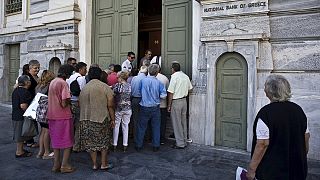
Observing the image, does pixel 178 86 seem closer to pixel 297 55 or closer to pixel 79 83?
Result: pixel 79 83

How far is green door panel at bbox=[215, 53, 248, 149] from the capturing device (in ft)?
22.5

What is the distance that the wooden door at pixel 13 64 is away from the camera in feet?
45.2

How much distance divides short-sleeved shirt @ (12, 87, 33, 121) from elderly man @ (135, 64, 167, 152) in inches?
96.7

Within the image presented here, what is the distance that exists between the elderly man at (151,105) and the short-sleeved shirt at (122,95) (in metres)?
0.43

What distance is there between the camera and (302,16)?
6.23 meters

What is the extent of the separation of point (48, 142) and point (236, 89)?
4.30 metres

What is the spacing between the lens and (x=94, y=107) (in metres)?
5.23

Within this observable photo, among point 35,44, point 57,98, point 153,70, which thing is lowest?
point 57,98

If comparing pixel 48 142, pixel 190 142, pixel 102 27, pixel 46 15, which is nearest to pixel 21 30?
pixel 46 15

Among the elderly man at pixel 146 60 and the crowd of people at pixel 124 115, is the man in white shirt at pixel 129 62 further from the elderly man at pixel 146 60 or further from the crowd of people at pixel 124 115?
the elderly man at pixel 146 60

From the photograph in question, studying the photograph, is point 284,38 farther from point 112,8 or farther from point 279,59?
point 112,8

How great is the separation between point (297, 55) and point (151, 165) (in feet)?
12.5

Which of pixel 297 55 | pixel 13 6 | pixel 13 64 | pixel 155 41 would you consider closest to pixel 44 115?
pixel 297 55

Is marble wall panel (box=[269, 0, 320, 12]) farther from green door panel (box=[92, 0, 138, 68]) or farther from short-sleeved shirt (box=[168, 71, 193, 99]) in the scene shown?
green door panel (box=[92, 0, 138, 68])
